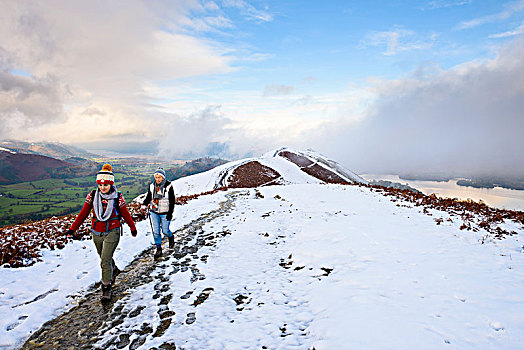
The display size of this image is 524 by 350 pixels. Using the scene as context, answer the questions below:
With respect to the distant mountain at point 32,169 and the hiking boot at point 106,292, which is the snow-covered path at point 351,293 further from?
the distant mountain at point 32,169

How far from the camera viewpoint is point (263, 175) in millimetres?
50750

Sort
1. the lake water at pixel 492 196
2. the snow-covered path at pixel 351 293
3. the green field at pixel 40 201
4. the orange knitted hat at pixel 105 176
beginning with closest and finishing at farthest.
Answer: the snow-covered path at pixel 351 293
the orange knitted hat at pixel 105 176
the lake water at pixel 492 196
the green field at pixel 40 201

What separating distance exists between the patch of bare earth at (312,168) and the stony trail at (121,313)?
48.2 meters

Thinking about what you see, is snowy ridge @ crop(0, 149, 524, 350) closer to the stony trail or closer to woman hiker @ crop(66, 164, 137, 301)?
the stony trail

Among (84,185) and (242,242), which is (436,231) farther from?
(84,185)

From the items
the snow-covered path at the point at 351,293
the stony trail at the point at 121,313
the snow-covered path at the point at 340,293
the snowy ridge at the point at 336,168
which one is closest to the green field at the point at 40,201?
the snowy ridge at the point at 336,168

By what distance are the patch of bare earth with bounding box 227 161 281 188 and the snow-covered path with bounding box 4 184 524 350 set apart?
3493 cm

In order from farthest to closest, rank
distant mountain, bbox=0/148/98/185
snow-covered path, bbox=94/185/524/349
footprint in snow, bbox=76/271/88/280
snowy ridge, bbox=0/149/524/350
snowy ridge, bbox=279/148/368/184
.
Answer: distant mountain, bbox=0/148/98/185 → snowy ridge, bbox=279/148/368/184 → footprint in snow, bbox=76/271/88/280 → snowy ridge, bbox=0/149/524/350 → snow-covered path, bbox=94/185/524/349

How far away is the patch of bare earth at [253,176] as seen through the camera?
1851 inches

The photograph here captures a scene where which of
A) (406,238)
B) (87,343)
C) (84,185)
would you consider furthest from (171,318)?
(84,185)

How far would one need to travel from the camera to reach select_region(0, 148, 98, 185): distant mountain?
162250 millimetres

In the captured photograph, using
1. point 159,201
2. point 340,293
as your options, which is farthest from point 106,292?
point 340,293

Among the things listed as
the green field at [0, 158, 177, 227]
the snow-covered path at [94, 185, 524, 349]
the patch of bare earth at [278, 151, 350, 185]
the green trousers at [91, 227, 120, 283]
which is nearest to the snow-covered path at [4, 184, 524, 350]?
the snow-covered path at [94, 185, 524, 349]

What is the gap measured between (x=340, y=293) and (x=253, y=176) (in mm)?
44101
